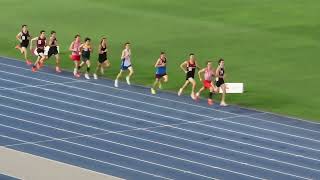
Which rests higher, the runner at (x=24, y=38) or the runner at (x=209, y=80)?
the runner at (x=24, y=38)

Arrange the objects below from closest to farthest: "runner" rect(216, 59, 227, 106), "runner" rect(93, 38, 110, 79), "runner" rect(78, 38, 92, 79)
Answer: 1. "runner" rect(216, 59, 227, 106)
2. "runner" rect(93, 38, 110, 79)
3. "runner" rect(78, 38, 92, 79)

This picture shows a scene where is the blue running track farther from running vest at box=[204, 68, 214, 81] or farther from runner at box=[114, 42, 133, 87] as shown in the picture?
→ running vest at box=[204, 68, 214, 81]

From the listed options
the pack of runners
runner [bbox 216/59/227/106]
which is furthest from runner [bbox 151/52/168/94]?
runner [bbox 216/59/227/106]

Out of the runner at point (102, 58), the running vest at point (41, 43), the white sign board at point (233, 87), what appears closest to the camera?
the white sign board at point (233, 87)

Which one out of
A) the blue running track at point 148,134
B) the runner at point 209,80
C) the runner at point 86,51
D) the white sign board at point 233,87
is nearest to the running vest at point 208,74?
the runner at point 209,80

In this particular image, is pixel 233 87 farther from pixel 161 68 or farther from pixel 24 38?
pixel 24 38

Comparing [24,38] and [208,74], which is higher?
[24,38]

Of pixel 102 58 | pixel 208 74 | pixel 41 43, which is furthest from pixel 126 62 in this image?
pixel 41 43

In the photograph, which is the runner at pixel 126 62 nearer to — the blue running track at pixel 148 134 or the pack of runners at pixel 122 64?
the pack of runners at pixel 122 64

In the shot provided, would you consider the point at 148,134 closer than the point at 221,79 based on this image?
Yes

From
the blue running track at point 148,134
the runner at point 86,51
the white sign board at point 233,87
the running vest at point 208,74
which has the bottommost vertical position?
the blue running track at point 148,134

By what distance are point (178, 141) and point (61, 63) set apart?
30.8ft

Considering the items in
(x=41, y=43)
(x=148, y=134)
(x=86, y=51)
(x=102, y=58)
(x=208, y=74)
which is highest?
(x=41, y=43)

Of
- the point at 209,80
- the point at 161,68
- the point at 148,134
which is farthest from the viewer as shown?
the point at 161,68
